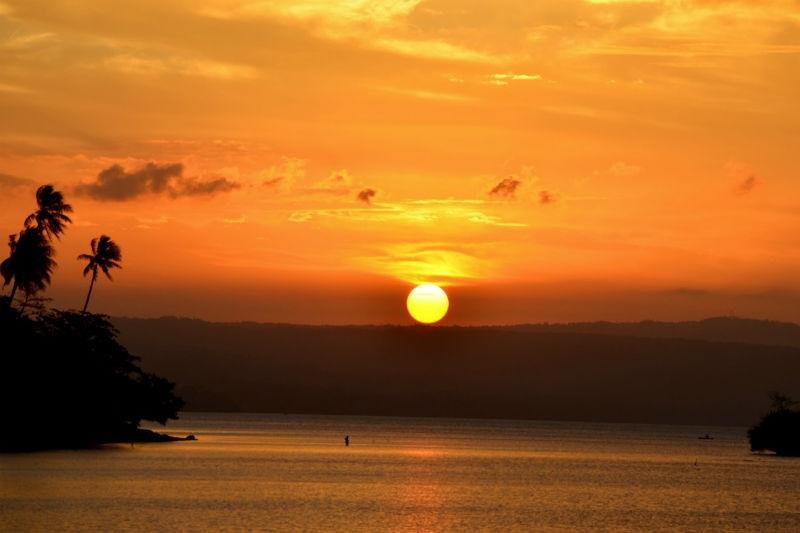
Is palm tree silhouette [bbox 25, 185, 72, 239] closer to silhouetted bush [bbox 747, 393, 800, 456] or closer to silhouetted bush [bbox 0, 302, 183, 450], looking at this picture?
silhouetted bush [bbox 0, 302, 183, 450]

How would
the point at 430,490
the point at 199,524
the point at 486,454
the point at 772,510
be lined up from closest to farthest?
the point at 199,524 → the point at 772,510 → the point at 430,490 → the point at 486,454

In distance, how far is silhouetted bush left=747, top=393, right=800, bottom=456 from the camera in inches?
7047

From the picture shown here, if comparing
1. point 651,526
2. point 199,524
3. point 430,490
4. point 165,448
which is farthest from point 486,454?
point 199,524

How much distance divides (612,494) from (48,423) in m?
59.3

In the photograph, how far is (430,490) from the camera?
103250 millimetres

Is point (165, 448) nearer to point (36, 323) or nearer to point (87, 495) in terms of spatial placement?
point (36, 323)

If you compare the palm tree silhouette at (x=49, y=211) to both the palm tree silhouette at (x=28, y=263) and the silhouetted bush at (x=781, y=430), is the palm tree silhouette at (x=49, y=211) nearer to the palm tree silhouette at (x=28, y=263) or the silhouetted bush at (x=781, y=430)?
the palm tree silhouette at (x=28, y=263)

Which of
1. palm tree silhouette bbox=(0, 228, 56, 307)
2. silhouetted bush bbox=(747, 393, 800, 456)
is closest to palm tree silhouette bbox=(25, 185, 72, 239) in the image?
palm tree silhouette bbox=(0, 228, 56, 307)

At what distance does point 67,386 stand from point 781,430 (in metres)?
110

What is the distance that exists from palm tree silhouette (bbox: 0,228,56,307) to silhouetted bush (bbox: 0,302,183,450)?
3.01 meters

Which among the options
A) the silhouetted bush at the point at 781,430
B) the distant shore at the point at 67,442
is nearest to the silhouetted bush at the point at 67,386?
the distant shore at the point at 67,442

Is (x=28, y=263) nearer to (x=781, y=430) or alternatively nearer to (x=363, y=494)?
(x=363, y=494)

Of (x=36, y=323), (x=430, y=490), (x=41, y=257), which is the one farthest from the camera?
(x=36, y=323)

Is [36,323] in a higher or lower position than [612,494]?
higher
